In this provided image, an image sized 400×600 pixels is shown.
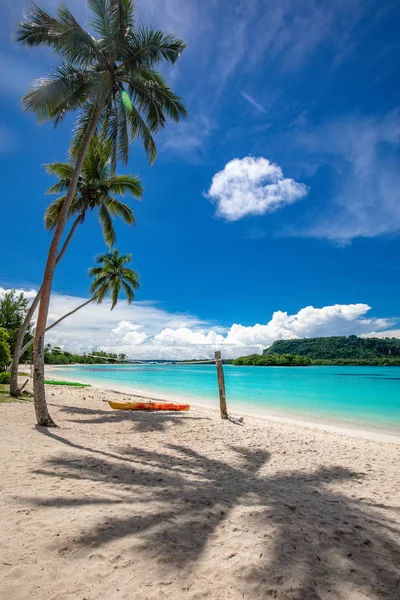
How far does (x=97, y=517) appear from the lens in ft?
9.98

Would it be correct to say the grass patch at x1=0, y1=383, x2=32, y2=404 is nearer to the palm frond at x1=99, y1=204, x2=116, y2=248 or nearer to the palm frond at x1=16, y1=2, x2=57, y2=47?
the palm frond at x1=99, y1=204, x2=116, y2=248

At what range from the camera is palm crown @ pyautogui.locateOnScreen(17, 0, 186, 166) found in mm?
8070

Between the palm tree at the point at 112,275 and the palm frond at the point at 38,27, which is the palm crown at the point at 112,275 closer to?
the palm tree at the point at 112,275

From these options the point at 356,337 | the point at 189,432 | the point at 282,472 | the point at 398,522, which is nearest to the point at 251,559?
the point at 398,522

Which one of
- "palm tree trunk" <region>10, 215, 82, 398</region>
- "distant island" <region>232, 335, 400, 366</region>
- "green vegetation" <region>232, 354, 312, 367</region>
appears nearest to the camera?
"palm tree trunk" <region>10, 215, 82, 398</region>

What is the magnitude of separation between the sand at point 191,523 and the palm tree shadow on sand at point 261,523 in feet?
0.04

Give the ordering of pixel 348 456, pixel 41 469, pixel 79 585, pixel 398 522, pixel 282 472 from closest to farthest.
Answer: pixel 79 585, pixel 398 522, pixel 41 469, pixel 282 472, pixel 348 456

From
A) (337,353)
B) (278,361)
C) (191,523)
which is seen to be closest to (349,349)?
(337,353)

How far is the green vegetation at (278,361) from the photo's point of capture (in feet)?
330

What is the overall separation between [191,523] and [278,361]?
106 m

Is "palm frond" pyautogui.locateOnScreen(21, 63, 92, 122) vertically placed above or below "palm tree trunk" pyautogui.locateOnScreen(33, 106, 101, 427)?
above

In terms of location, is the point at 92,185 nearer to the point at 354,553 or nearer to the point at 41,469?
the point at 41,469

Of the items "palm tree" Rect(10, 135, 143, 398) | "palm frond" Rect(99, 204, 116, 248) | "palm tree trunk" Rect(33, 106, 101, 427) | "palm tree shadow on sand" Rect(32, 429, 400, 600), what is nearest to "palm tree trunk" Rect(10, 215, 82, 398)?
"palm tree" Rect(10, 135, 143, 398)

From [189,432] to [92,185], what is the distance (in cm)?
1069
